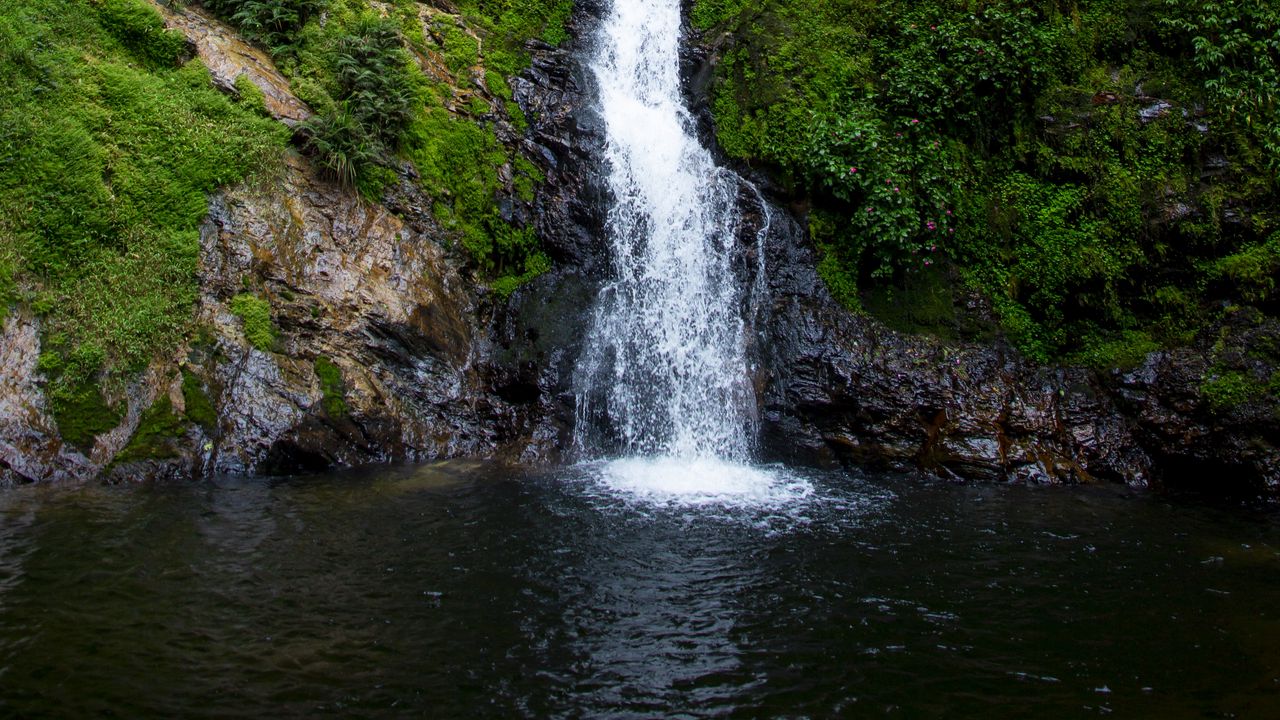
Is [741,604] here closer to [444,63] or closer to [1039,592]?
[1039,592]

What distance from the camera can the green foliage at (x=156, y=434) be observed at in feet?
31.0

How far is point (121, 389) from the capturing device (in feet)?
31.8

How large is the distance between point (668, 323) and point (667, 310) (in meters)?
0.27

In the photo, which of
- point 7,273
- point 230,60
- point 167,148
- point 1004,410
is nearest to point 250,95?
point 230,60

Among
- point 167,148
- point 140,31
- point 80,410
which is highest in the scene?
point 140,31

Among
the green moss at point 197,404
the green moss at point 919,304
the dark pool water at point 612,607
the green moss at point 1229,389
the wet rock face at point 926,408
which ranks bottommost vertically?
the dark pool water at point 612,607

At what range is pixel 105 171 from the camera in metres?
10.6

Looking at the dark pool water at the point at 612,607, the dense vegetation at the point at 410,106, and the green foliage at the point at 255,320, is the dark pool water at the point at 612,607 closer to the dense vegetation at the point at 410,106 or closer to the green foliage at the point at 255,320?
the green foliage at the point at 255,320

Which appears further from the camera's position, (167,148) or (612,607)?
(167,148)

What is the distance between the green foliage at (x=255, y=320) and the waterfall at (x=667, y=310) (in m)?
4.95

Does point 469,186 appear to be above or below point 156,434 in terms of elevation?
above

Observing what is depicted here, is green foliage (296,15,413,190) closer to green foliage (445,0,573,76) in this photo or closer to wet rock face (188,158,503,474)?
wet rock face (188,158,503,474)

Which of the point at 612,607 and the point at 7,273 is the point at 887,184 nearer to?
the point at 612,607

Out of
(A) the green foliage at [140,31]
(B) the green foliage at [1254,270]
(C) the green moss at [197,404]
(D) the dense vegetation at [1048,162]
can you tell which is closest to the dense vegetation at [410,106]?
(A) the green foliage at [140,31]
